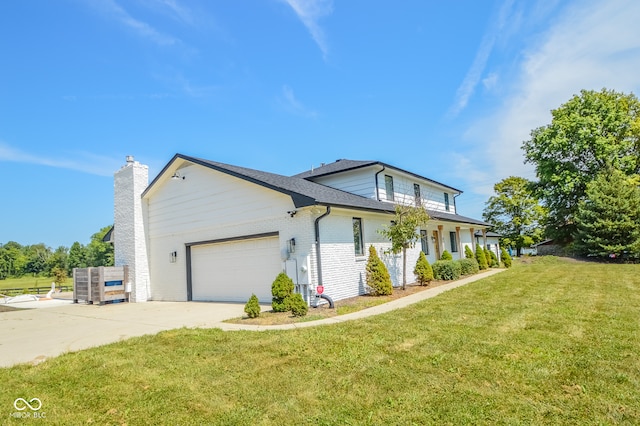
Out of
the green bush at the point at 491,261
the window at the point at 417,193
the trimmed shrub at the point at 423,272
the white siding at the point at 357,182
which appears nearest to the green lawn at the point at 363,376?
the trimmed shrub at the point at 423,272

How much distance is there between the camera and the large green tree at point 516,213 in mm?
35594

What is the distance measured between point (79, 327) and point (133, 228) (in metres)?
7.13

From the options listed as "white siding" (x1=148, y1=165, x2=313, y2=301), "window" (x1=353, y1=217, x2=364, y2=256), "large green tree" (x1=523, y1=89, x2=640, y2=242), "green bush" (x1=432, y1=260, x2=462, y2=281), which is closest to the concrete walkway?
"window" (x1=353, y1=217, x2=364, y2=256)

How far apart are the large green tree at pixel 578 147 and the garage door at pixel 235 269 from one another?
28.4 meters

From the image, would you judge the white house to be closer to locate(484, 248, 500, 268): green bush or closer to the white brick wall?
the white brick wall

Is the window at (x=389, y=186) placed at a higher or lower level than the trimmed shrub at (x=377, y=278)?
higher

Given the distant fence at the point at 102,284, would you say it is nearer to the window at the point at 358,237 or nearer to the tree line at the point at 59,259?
the window at the point at 358,237

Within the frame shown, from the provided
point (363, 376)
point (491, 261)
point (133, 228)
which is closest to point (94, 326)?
point (133, 228)

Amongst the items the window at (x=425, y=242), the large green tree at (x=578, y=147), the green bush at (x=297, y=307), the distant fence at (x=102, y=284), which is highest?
the large green tree at (x=578, y=147)

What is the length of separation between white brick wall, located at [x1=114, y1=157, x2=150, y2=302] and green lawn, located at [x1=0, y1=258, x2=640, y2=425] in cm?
943

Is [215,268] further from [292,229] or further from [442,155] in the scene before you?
[442,155]

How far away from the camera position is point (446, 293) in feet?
36.3

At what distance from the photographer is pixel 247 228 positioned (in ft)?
40.1

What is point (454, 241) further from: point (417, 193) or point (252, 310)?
point (252, 310)
